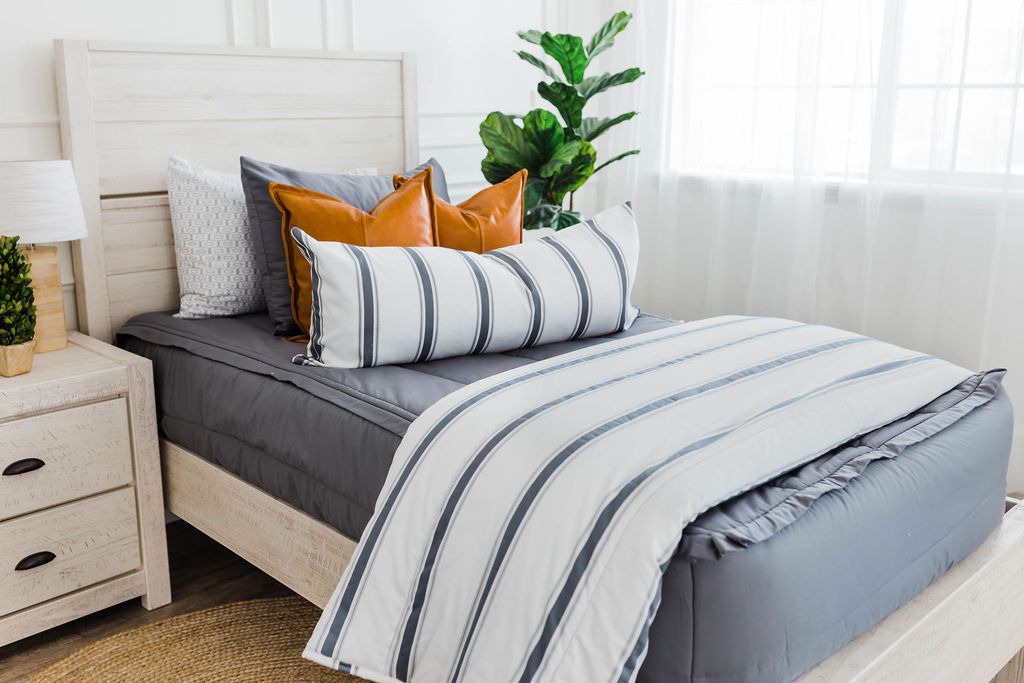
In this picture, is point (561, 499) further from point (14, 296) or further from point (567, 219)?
point (567, 219)

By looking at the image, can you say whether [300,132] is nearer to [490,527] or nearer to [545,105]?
[545,105]

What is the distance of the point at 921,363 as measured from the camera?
191 cm

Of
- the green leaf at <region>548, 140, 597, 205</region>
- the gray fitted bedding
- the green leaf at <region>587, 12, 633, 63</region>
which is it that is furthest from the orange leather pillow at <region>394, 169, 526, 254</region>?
the green leaf at <region>587, 12, 633, 63</region>

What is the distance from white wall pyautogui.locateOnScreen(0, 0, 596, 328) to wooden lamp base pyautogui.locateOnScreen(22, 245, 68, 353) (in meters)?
0.14

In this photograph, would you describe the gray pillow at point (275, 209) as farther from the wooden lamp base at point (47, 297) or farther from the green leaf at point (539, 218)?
the green leaf at point (539, 218)

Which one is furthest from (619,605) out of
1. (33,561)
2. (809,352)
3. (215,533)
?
(33,561)

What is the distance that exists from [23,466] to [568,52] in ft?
6.38

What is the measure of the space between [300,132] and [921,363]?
5.62 feet

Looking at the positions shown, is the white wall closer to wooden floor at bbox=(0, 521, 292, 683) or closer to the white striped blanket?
wooden floor at bbox=(0, 521, 292, 683)

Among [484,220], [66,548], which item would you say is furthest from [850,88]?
[66,548]

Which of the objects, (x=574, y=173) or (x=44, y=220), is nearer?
(x=44, y=220)

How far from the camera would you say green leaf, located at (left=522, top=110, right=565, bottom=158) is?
292 cm

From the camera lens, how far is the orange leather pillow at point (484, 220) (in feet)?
7.59

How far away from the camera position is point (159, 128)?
2418 millimetres
